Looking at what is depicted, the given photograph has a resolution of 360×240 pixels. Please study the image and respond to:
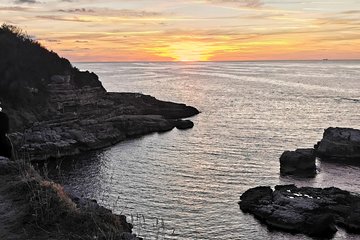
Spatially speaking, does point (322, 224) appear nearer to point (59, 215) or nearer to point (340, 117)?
point (59, 215)

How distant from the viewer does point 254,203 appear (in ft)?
136

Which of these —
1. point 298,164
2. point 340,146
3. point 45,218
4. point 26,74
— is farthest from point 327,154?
point 26,74

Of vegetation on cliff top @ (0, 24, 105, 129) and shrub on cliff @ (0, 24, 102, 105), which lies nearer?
vegetation on cliff top @ (0, 24, 105, 129)

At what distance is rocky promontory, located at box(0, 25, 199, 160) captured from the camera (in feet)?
224

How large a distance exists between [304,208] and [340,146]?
24586 millimetres

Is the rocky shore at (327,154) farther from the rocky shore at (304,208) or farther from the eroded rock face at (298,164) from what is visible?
the rocky shore at (304,208)

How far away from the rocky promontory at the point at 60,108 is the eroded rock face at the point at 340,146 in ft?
106

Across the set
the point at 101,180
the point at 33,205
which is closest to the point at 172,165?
the point at 101,180

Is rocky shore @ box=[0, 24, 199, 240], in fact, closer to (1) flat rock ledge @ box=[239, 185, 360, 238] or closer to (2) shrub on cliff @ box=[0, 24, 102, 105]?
(2) shrub on cliff @ box=[0, 24, 102, 105]

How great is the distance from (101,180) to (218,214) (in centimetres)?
1713

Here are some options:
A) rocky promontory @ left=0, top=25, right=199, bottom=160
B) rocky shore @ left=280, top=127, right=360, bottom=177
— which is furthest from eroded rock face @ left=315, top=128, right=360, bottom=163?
rocky promontory @ left=0, top=25, right=199, bottom=160

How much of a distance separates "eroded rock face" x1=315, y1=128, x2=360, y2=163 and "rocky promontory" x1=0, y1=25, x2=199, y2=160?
106 ft

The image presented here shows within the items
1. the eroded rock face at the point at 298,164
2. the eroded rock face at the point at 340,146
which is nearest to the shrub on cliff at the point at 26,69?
the eroded rock face at the point at 298,164

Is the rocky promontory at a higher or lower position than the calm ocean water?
higher
